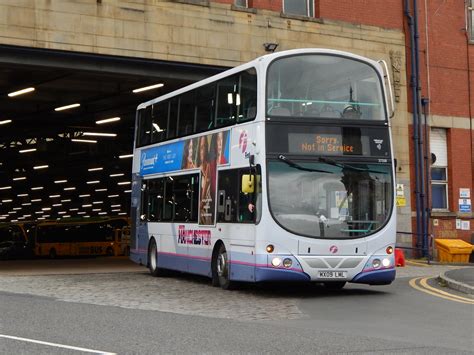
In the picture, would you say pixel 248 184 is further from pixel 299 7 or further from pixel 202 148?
pixel 299 7

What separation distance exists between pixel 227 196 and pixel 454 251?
13.4 meters

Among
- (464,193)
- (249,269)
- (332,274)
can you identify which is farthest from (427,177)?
(249,269)

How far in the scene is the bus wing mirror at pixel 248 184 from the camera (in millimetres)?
14328

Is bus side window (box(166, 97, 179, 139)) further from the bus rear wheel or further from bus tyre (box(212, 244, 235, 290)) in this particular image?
the bus rear wheel

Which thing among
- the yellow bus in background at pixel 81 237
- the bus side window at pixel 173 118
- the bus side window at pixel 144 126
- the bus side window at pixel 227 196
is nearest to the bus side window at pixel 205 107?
the bus side window at pixel 173 118

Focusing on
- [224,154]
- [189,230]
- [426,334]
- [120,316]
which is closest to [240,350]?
[426,334]

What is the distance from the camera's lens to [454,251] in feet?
87.0

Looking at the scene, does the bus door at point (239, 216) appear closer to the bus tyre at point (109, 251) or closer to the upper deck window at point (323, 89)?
the upper deck window at point (323, 89)

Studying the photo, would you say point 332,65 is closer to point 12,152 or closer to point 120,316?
point 120,316

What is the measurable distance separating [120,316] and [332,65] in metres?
6.61

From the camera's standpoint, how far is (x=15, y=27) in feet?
67.3

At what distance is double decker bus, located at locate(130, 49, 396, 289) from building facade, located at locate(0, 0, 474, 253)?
6.75 metres

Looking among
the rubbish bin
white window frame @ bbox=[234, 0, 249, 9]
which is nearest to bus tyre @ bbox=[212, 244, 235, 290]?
white window frame @ bbox=[234, 0, 249, 9]

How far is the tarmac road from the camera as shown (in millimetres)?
9227
